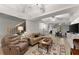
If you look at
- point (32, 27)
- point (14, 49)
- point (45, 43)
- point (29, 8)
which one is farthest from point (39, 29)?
point (14, 49)

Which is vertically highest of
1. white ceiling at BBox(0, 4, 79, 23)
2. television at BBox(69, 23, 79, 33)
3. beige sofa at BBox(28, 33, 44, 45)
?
white ceiling at BBox(0, 4, 79, 23)

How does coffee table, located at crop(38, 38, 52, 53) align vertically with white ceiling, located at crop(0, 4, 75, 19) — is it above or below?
below

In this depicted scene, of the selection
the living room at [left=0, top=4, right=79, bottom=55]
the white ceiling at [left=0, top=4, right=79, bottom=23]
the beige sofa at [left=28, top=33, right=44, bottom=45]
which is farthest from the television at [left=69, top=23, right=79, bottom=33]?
the beige sofa at [left=28, top=33, right=44, bottom=45]

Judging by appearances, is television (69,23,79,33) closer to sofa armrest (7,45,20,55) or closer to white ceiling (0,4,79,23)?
white ceiling (0,4,79,23)

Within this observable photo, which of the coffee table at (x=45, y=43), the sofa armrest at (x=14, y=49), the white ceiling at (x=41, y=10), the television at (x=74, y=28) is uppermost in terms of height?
the white ceiling at (x=41, y=10)

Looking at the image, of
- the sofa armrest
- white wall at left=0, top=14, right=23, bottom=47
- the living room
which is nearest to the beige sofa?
the living room

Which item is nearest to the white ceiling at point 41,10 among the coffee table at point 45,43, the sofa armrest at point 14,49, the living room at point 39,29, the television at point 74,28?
the living room at point 39,29

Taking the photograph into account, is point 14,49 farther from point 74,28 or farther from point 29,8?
point 74,28

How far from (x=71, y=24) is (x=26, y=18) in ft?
3.02

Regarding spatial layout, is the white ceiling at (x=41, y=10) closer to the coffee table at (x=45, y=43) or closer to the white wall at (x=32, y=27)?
the white wall at (x=32, y=27)

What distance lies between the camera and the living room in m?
2.15

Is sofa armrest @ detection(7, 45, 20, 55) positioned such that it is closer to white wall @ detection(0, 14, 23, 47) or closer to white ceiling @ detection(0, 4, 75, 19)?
white wall @ detection(0, 14, 23, 47)

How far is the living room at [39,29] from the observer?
2.15 meters
